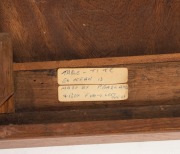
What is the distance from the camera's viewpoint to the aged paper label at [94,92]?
39.1 inches

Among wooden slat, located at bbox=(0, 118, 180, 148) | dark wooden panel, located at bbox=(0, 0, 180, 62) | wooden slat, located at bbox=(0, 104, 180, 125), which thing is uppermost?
dark wooden panel, located at bbox=(0, 0, 180, 62)

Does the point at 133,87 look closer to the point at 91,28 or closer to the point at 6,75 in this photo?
the point at 91,28

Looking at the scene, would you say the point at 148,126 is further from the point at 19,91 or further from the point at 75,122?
the point at 19,91

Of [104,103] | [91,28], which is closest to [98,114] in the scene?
[104,103]

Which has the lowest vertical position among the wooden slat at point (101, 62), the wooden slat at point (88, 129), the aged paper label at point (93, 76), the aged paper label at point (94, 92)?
the wooden slat at point (88, 129)

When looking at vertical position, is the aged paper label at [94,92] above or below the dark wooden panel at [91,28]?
below

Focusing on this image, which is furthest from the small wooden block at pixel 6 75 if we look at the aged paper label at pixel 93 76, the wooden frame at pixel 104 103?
the aged paper label at pixel 93 76

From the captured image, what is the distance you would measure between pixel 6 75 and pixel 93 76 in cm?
22

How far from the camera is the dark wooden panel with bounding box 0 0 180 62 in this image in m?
1.02

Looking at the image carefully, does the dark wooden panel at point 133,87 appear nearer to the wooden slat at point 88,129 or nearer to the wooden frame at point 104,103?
the wooden frame at point 104,103

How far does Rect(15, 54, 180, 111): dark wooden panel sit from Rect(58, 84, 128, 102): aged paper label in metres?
0.02

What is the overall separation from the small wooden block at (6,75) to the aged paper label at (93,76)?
0.13 m

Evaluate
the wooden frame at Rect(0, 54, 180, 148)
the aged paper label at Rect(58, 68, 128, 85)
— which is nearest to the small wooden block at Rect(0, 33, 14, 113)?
the wooden frame at Rect(0, 54, 180, 148)

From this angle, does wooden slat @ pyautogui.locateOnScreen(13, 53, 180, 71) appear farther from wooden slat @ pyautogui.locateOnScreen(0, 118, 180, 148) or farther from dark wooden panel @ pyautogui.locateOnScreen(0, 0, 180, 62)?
wooden slat @ pyautogui.locateOnScreen(0, 118, 180, 148)
